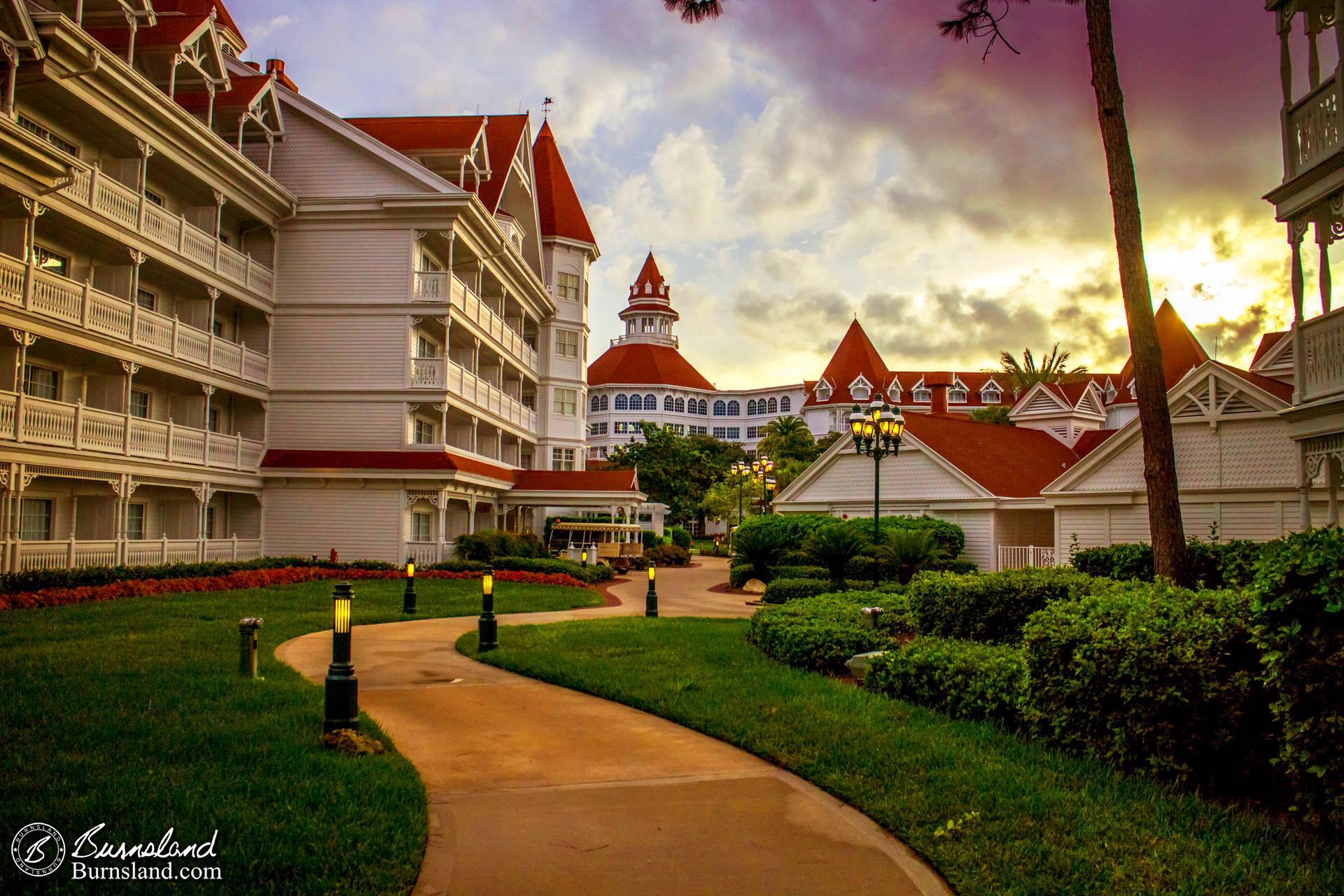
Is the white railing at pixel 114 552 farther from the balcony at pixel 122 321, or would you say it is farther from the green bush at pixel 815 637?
the green bush at pixel 815 637

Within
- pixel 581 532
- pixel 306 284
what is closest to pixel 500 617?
pixel 306 284

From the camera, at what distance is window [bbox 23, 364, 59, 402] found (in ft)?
70.4

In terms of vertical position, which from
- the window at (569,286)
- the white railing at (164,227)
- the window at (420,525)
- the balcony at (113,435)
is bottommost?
the window at (420,525)

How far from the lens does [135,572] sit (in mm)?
19734

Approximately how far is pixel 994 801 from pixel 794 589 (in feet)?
43.1

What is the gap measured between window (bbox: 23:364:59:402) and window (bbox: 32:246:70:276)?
237cm

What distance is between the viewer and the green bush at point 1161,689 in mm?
5980

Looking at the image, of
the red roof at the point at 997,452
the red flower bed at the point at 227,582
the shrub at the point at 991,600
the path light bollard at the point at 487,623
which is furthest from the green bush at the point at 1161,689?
the red roof at the point at 997,452

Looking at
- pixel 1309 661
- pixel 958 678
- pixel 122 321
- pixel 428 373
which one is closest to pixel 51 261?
pixel 122 321

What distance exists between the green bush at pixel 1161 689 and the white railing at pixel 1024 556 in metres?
22.3

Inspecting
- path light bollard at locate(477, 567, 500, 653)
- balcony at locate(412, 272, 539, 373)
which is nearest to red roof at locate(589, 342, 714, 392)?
balcony at locate(412, 272, 539, 373)

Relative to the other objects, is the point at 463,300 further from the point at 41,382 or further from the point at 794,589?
the point at 794,589

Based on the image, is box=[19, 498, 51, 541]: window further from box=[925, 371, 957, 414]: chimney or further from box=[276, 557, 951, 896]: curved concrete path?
box=[925, 371, 957, 414]: chimney

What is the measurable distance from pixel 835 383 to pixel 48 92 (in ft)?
299
